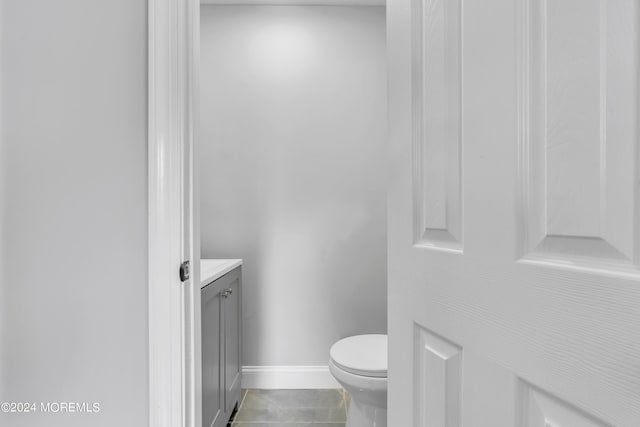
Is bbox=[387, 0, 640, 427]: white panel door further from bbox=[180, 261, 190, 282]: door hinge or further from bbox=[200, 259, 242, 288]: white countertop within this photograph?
bbox=[200, 259, 242, 288]: white countertop

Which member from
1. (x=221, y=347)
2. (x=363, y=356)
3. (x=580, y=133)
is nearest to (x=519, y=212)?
(x=580, y=133)

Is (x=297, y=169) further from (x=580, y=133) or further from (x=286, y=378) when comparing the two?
(x=580, y=133)

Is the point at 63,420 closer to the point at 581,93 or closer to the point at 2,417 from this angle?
the point at 2,417

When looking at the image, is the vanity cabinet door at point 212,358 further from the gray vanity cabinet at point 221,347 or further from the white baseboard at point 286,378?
the white baseboard at point 286,378

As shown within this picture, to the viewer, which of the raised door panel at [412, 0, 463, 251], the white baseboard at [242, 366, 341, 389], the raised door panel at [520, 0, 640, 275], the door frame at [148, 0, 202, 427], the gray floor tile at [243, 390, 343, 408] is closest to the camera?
the raised door panel at [520, 0, 640, 275]

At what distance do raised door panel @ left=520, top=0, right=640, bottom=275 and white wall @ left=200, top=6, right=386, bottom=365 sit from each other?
1.89 meters

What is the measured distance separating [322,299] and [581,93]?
2.08 m

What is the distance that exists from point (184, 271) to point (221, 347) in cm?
92

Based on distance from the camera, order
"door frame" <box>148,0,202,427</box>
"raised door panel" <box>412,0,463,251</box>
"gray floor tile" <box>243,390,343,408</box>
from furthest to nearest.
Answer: "gray floor tile" <box>243,390,343,408</box>
"door frame" <box>148,0,202,427</box>
"raised door panel" <box>412,0,463,251</box>

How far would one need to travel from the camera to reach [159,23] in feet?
2.93

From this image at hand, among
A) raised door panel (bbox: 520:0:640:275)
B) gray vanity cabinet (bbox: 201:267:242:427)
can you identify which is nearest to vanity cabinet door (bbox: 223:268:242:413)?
gray vanity cabinet (bbox: 201:267:242:427)

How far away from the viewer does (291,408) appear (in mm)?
2107

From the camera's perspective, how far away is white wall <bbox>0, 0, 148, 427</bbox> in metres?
0.90

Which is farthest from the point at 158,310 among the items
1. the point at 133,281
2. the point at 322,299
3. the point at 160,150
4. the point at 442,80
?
the point at 322,299
